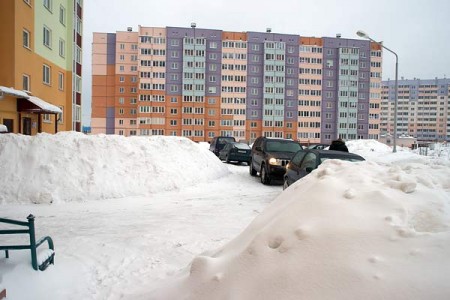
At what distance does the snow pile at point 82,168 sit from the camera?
Result: 362 inches

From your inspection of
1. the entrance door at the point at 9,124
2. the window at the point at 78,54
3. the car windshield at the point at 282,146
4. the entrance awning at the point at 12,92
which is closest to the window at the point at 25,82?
the entrance awning at the point at 12,92

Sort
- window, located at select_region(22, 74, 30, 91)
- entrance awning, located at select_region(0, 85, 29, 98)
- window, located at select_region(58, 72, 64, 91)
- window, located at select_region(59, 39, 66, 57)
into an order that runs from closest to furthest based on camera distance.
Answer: entrance awning, located at select_region(0, 85, 29, 98) < window, located at select_region(22, 74, 30, 91) < window, located at select_region(58, 72, 64, 91) < window, located at select_region(59, 39, 66, 57)

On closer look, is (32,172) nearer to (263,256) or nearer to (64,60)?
(263,256)

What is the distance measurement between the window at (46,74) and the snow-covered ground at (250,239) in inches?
600

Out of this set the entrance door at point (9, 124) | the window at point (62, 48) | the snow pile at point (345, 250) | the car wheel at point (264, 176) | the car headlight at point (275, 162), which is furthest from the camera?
the window at point (62, 48)

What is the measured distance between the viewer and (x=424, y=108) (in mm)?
143000

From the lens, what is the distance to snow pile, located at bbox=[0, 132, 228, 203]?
9195 mm

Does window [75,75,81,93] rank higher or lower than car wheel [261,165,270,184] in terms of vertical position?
higher

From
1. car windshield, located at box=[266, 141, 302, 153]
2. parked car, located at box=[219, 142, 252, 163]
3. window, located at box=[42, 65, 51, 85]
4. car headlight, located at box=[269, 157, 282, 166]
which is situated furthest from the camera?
window, located at box=[42, 65, 51, 85]

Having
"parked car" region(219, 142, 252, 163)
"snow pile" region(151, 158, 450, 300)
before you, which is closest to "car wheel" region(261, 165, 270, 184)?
"parked car" region(219, 142, 252, 163)

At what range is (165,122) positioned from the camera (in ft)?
242

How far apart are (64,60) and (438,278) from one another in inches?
1130

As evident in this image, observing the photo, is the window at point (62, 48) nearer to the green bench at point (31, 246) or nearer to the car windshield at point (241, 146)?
the car windshield at point (241, 146)

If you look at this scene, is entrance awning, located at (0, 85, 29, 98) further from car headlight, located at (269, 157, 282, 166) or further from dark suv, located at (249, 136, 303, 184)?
car headlight, located at (269, 157, 282, 166)
